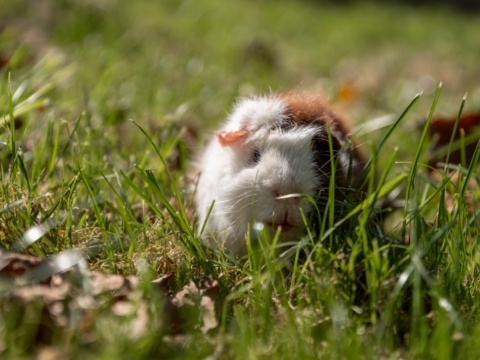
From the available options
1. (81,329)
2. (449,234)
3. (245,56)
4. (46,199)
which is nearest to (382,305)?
(449,234)

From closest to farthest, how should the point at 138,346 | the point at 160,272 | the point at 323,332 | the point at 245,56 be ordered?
the point at 138,346 < the point at 323,332 < the point at 160,272 < the point at 245,56

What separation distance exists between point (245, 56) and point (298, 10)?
12.6 feet

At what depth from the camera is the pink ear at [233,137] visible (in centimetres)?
253

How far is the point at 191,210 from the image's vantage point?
2.86 meters

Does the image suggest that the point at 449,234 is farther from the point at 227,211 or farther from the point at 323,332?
the point at 227,211

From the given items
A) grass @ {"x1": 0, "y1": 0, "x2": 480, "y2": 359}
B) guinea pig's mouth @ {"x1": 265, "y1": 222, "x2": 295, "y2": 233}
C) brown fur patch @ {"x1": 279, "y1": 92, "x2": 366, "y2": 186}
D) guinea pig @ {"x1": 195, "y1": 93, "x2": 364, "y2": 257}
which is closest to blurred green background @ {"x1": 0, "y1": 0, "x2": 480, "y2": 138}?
grass @ {"x1": 0, "y1": 0, "x2": 480, "y2": 359}

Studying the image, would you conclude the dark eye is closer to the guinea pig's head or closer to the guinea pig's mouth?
the guinea pig's head

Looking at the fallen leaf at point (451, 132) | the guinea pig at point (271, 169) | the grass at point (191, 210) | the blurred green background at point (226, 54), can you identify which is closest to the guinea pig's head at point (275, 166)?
the guinea pig at point (271, 169)

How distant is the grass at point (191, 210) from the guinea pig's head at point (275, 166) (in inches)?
4.6

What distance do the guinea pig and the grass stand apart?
0.11 meters

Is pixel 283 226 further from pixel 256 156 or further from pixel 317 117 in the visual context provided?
pixel 317 117

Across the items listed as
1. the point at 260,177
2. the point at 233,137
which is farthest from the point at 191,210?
the point at 260,177

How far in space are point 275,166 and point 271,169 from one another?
22mm

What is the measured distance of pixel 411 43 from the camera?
8.40 meters
